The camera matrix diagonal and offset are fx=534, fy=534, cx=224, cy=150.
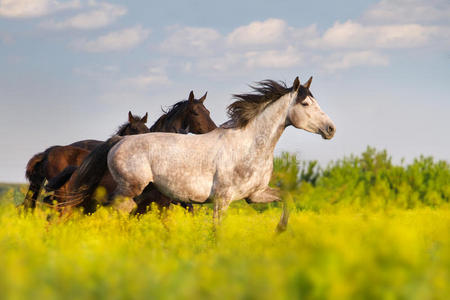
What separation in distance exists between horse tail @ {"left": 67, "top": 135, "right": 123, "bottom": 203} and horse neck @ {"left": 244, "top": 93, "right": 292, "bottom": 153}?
6.40ft

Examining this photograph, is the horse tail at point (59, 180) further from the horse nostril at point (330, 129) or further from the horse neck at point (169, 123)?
the horse nostril at point (330, 129)

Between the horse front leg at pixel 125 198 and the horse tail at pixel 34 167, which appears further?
the horse tail at pixel 34 167

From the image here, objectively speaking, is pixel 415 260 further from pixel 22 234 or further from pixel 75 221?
Result: pixel 75 221

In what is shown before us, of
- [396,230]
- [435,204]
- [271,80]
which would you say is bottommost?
[435,204]

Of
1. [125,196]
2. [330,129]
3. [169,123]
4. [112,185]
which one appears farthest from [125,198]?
[330,129]

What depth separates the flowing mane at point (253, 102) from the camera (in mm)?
7148

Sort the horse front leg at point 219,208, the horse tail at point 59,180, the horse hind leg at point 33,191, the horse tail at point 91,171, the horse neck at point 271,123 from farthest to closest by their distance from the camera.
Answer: the horse hind leg at point 33,191, the horse tail at point 59,180, the horse tail at point 91,171, the horse neck at point 271,123, the horse front leg at point 219,208

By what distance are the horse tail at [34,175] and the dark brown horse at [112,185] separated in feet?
5.19

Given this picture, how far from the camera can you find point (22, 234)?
6.40 meters

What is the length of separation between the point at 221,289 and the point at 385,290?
30.7 inches

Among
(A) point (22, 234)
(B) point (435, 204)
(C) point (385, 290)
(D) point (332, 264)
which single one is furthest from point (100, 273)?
(B) point (435, 204)

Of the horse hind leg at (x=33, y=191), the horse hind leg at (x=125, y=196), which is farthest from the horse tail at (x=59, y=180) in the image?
the horse hind leg at (x=33, y=191)

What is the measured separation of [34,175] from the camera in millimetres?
9547

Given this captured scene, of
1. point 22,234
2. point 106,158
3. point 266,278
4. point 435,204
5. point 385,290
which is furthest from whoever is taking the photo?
point 435,204
